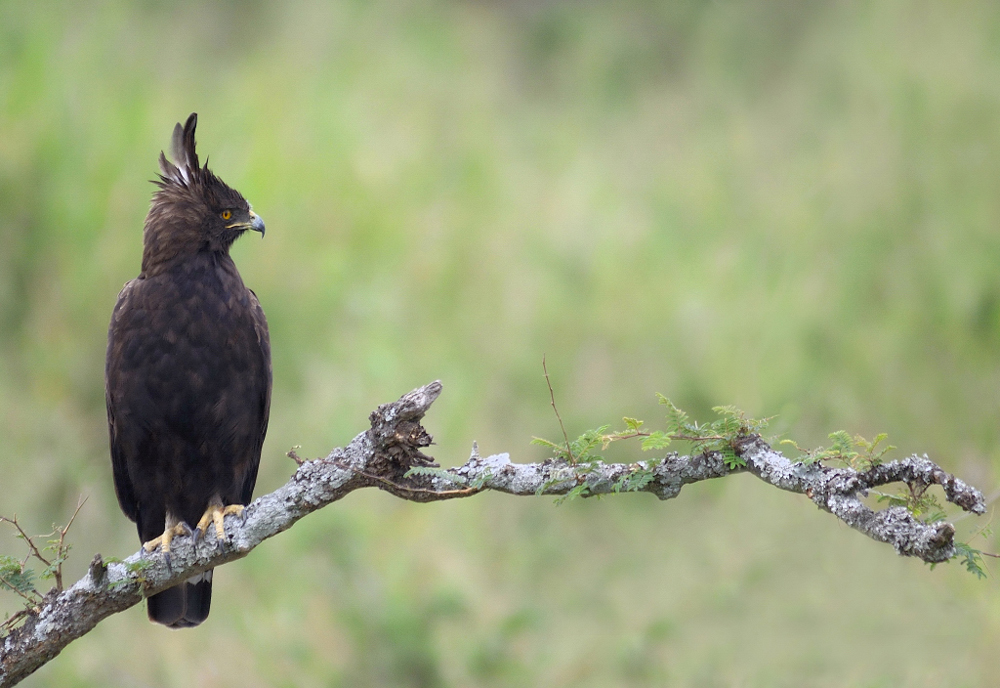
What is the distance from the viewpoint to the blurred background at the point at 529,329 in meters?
7.19

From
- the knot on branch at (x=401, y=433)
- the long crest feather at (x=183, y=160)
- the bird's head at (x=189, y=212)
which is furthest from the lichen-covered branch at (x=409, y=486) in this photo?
the long crest feather at (x=183, y=160)

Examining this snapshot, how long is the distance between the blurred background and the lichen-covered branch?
144 inches

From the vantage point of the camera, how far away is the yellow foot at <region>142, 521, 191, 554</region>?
3556 mm

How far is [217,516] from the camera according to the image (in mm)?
3676

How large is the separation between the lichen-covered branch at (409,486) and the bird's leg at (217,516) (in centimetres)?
4

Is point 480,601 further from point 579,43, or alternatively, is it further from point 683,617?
point 579,43

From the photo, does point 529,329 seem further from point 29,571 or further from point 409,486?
point 29,571

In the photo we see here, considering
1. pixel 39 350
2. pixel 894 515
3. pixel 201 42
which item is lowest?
pixel 894 515

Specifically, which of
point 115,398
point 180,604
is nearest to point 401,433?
point 115,398

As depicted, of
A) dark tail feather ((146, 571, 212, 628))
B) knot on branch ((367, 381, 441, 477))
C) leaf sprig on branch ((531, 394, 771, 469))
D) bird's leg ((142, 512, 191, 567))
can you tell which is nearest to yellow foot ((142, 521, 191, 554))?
bird's leg ((142, 512, 191, 567))

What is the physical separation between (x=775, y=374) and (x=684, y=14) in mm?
8475

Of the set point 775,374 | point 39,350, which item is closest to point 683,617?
point 775,374

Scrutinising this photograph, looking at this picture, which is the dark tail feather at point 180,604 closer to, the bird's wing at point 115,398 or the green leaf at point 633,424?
the bird's wing at point 115,398

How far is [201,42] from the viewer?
12000 millimetres
